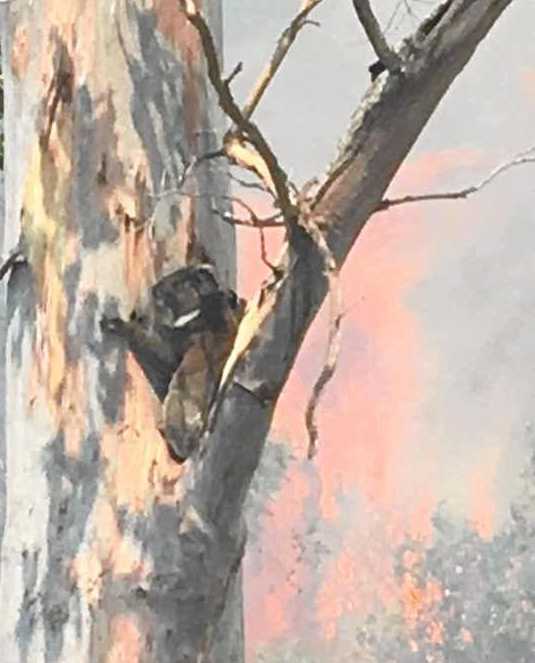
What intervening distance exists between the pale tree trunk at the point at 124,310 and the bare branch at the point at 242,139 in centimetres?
2

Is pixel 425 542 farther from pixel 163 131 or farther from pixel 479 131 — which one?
pixel 163 131

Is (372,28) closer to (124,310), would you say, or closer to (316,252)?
(316,252)

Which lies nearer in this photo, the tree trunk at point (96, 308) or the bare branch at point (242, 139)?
the bare branch at point (242, 139)

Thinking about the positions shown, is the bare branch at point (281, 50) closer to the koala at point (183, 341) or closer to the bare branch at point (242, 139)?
the bare branch at point (242, 139)

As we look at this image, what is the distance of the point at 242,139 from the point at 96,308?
0.46 ft

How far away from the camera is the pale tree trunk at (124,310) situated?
2.82 ft

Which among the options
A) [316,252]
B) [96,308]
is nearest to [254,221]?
[316,252]

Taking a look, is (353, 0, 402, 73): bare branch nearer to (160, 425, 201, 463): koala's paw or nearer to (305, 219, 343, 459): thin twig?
(305, 219, 343, 459): thin twig

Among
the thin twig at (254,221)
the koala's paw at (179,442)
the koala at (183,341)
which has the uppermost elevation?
the thin twig at (254,221)

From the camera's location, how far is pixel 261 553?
2.18m

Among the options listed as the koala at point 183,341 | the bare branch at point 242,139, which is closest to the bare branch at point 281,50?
the bare branch at point 242,139

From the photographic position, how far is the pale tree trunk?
86 cm

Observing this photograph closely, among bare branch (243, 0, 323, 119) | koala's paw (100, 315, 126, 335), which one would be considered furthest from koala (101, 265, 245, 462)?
bare branch (243, 0, 323, 119)

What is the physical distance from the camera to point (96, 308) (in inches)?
36.7
